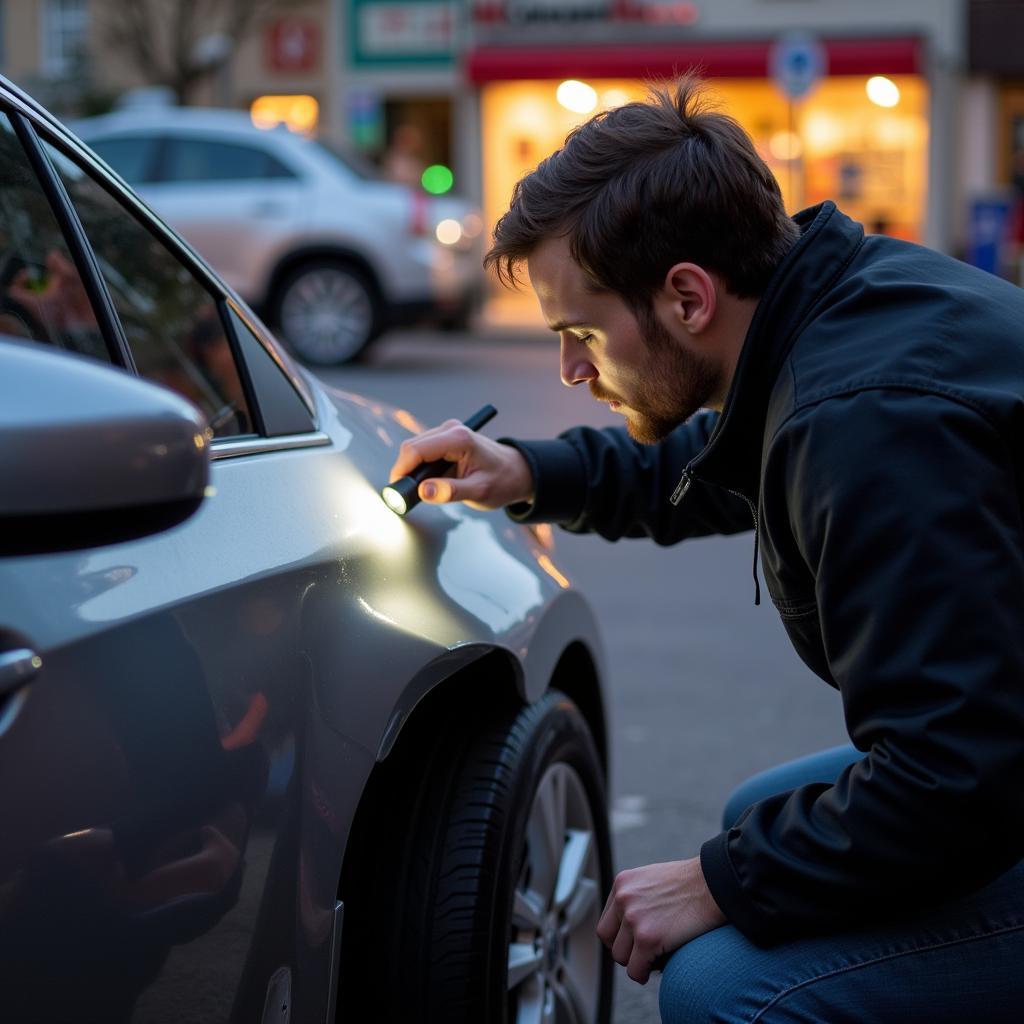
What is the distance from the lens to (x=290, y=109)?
25.3 m

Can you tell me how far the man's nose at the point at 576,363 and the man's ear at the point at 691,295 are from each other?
0.17 metres

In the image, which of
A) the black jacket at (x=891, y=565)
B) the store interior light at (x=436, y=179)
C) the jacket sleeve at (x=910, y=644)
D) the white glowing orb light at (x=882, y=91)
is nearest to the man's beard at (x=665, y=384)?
the black jacket at (x=891, y=565)

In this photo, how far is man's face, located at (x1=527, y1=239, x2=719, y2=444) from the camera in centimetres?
196

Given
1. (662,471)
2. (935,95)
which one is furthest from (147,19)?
(662,471)

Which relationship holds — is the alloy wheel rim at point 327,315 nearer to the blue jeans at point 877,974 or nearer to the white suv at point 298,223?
the white suv at point 298,223

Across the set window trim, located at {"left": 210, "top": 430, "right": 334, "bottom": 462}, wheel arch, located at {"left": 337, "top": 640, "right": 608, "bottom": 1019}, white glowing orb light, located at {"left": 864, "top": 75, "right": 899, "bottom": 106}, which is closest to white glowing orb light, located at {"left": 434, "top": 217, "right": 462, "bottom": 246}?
white glowing orb light, located at {"left": 864, "top": 75, "right": 899, "bottom": 106}

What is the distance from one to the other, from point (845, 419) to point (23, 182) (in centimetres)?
95

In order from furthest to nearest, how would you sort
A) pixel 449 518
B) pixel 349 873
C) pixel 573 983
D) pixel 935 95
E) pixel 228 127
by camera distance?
1. pixel 935 95
2. pixel 228 127
3. pixel 573 983
4. pixel 449 518
5. pixel 349 873

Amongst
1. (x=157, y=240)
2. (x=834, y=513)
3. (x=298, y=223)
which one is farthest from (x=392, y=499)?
(x=298, y=223)

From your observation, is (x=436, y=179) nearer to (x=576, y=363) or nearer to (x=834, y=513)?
(x=576, y=363)

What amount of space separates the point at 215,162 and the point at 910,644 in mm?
12433

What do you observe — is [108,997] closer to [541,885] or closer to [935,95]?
[541,885]

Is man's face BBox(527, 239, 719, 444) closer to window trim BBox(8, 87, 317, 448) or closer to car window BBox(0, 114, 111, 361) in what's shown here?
window trim BBox(8, 87, 317, 448)

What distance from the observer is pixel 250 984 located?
161 centimetres
